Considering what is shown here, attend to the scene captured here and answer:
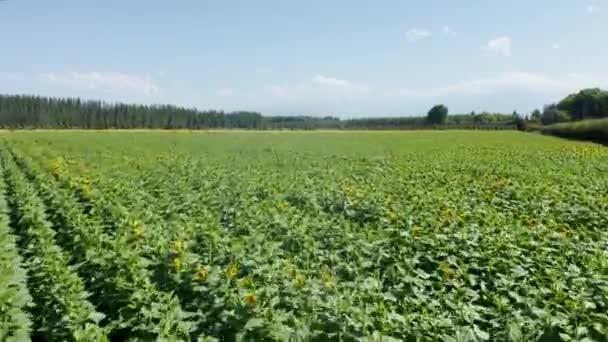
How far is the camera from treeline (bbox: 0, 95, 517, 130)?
341ft

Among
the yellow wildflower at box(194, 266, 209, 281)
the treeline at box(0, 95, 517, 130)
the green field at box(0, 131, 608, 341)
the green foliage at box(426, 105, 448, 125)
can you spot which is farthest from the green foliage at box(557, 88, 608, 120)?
the yellow wildflower at box(194, 266, 209, 281)

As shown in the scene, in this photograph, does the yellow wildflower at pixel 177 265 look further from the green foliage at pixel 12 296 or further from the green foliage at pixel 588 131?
the green foliage at pixel 588 131

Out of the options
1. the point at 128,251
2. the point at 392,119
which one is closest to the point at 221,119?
the point at 392,119

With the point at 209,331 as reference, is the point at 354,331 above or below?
above

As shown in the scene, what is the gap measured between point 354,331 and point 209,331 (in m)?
1.27

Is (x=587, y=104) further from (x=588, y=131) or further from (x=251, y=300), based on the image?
(x=251, y=300)

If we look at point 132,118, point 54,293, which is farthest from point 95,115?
point 54,293

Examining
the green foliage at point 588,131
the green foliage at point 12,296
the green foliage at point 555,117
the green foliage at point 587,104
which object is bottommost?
the green foliage at point 12,296

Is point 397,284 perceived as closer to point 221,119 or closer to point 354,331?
point 354,331

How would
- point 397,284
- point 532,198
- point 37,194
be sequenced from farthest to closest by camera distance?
point 37,194
point 532,198
point 397,284

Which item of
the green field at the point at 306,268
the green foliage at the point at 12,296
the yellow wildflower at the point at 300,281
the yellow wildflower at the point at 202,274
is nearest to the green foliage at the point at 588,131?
the green field at the point at 306,268

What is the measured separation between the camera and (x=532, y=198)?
9.71 m

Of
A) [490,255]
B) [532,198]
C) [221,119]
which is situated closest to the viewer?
[490,255]

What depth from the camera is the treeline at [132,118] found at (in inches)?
4094
